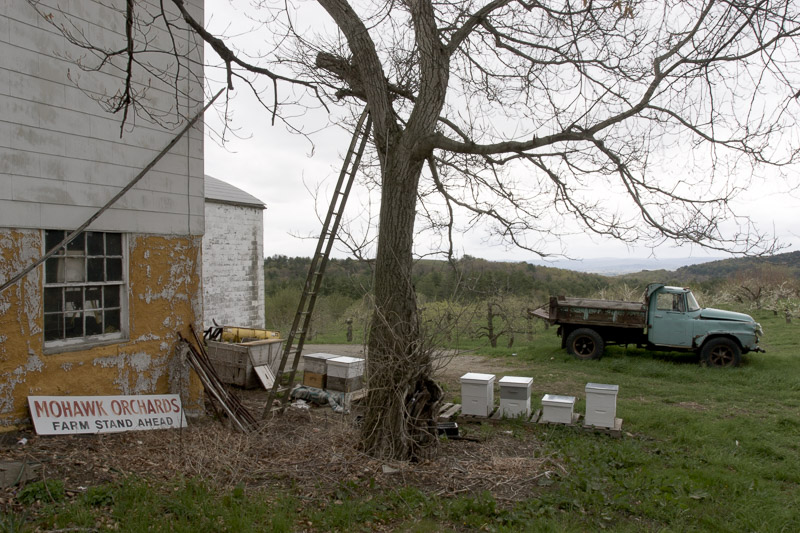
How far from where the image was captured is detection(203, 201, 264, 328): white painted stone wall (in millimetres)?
15258

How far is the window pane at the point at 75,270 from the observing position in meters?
7.09

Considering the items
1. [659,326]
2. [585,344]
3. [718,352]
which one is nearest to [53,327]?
[585,344]

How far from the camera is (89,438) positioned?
6691 millimetres

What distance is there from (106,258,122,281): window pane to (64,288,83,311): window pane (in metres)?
0.42

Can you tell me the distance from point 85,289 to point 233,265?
8695 mm

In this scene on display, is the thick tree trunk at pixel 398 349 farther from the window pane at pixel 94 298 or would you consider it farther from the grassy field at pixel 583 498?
the window pane at pixel 94 298

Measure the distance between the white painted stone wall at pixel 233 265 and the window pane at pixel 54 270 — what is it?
795 cm

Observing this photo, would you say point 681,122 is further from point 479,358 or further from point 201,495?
point 479,358

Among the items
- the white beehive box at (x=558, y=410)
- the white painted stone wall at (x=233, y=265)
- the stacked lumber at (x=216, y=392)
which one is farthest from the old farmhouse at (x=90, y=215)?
the white painted stone wall at (x=233, y=265)

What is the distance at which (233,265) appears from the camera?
52.2 feet

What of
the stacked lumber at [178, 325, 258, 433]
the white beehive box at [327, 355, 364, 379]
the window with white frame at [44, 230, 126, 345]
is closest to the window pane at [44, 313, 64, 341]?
the window with white frame at [44, 230, 126, 345]

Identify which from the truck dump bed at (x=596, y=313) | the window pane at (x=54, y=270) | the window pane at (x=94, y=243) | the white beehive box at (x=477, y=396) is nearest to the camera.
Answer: the window pane at (x=54, y=270)

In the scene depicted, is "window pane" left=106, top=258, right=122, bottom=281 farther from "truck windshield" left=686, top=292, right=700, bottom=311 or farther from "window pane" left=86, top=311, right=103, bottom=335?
"truck windshield" left=686, top=292, right=700, bottom=311

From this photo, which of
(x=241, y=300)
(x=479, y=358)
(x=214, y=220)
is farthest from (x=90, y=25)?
(x=479, y=358)
